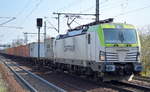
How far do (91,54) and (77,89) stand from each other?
230cm

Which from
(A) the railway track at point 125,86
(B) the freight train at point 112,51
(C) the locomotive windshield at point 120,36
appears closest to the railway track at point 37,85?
(B) the freight train at point 112,51

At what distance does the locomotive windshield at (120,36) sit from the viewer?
54.1 feet

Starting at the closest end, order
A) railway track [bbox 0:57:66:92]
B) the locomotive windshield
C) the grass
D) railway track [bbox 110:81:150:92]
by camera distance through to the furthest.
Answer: the grass → railway track [bbox 110:81:150:92] → railway track [bbox 0:57:66:92] → the locomotive windshield

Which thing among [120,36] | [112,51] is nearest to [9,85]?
[112,51]

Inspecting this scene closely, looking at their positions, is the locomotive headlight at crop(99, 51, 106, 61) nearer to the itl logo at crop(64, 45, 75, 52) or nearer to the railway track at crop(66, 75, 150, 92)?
the railway track at crop(66, 75, 150, 92)

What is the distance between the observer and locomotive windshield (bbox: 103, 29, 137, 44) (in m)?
16.5

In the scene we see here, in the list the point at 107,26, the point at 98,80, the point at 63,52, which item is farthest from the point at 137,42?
the point at 63,52

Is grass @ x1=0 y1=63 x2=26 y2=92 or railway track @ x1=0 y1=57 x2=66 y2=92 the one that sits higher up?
grass @ x1=0 y1=63 x2=26 y2=92

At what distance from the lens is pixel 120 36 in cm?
1678

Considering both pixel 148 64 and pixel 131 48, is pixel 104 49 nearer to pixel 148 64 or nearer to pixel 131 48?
pixel 131 48

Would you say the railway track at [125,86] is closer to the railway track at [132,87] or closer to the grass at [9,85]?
the railway track at [132,87]

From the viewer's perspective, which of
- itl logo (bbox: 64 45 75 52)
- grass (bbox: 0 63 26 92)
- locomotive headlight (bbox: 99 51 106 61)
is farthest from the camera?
itl logo (bbox: 64 45 75 52)

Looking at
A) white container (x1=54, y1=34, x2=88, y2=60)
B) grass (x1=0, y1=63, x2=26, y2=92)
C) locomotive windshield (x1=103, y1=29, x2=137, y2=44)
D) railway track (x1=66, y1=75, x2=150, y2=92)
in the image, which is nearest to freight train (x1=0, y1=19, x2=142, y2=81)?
locomotive windshield (x1=103, y1=29, x2=137, y2=44)

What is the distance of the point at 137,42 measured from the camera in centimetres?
1683
